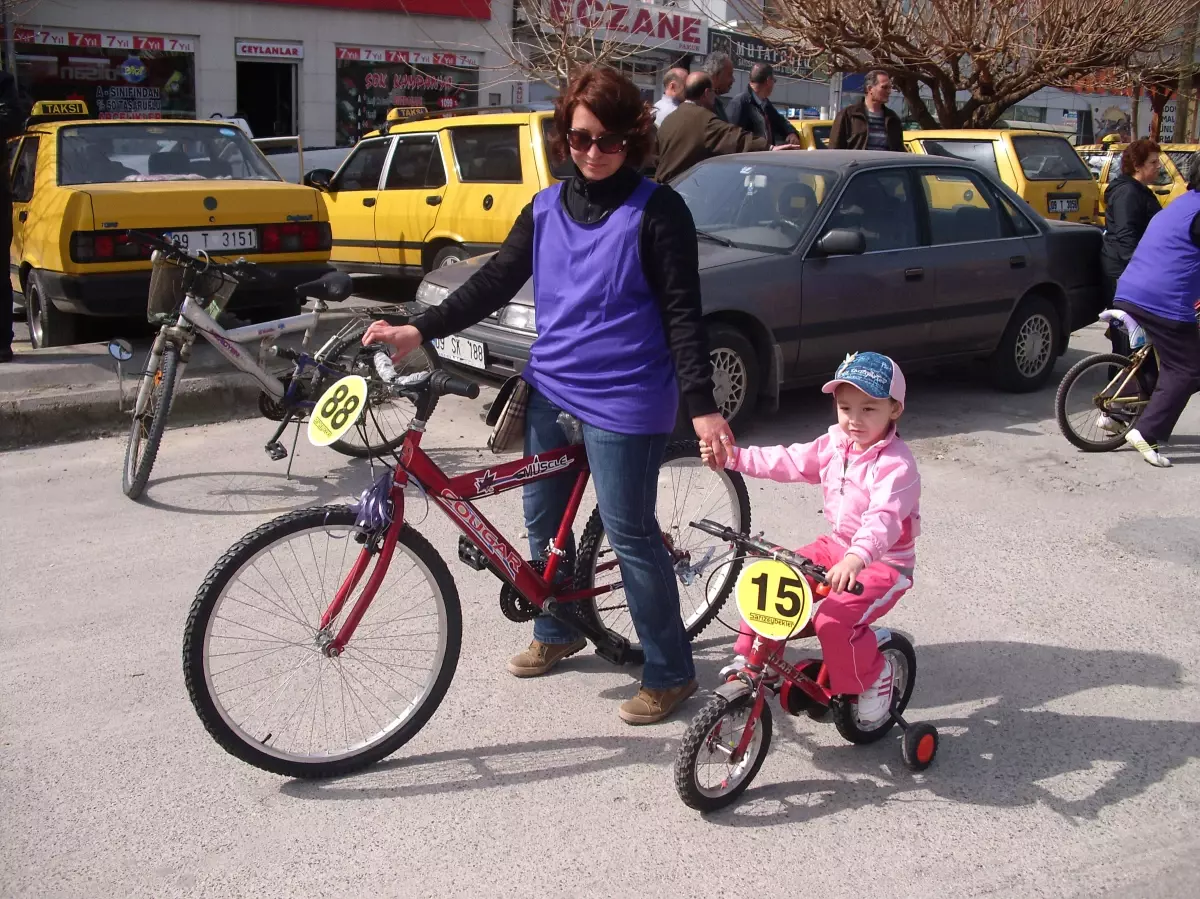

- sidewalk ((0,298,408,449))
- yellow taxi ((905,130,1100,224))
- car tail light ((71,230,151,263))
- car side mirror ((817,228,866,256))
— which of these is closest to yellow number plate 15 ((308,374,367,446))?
sidewalk ((0,298,408,449))

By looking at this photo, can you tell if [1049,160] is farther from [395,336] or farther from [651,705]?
[395,336]

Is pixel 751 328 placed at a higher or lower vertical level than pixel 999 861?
higher

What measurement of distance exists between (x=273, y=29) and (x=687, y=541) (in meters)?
20.5

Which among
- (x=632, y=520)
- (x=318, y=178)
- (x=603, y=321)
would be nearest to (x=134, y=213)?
(x=318, y=178)

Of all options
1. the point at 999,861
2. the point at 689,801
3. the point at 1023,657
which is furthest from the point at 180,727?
the point at 1023,657

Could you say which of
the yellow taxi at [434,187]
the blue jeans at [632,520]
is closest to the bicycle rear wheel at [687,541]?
the blue jeans at [632,520]

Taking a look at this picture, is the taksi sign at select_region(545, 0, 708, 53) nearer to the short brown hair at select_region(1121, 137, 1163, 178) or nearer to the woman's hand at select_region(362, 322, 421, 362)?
the short brown hair at select_region(1121, 137, 1163, 178)

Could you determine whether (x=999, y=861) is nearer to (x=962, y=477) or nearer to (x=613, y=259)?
(x=613, y=259)

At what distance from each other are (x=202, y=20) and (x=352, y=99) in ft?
10.7

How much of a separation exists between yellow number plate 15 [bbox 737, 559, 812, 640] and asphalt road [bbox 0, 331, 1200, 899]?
61 centimetres

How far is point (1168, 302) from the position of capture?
671cm

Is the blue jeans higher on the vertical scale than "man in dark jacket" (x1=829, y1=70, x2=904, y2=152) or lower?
lower

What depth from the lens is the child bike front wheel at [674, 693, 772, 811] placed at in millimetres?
3221

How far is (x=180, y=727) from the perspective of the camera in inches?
148
